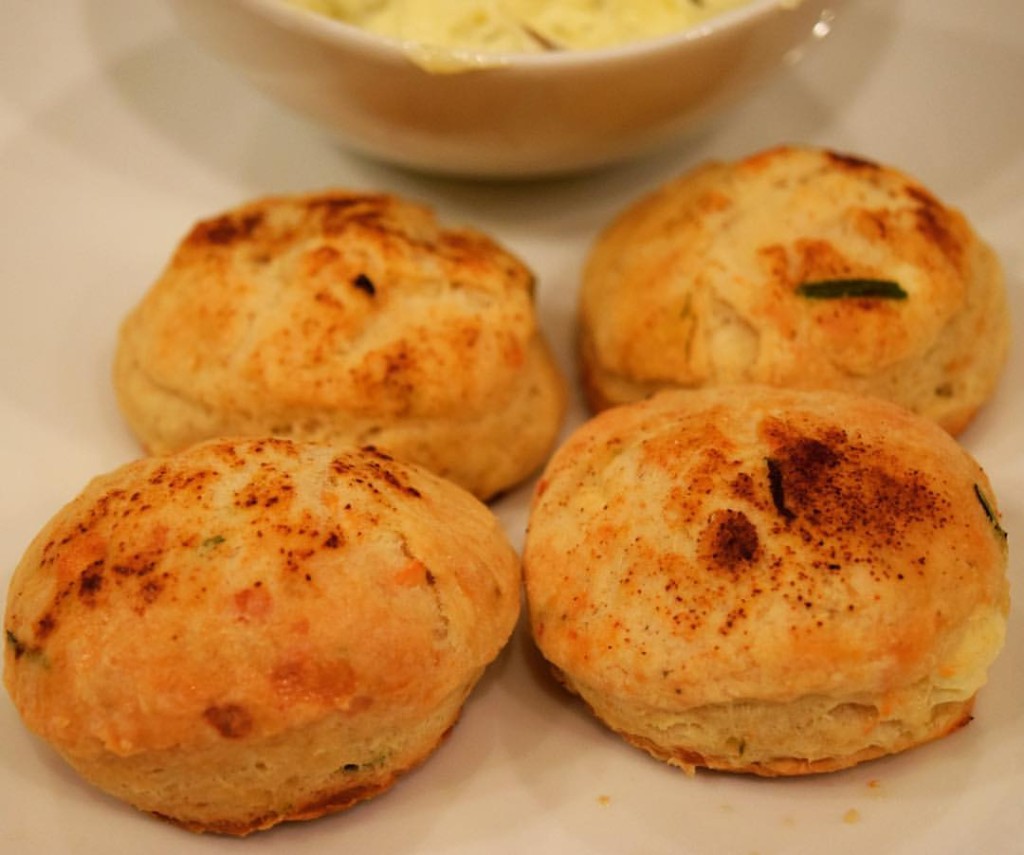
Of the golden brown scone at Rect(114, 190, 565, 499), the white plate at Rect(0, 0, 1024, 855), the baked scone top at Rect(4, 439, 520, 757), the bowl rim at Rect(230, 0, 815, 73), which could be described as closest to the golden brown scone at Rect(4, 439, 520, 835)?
the baked scone top at Rect(4, 439, 520, 757)

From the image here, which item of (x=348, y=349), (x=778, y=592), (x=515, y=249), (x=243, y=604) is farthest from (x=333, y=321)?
(x=778, y=592)

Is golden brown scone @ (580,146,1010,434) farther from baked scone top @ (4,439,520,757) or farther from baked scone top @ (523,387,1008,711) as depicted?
baked scone top @ (4,439,520,757)

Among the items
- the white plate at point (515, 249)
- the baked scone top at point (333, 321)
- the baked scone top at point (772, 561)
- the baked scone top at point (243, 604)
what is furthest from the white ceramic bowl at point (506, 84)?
the baked scone top at point (243, 604)

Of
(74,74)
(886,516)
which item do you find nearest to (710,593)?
(886,516)

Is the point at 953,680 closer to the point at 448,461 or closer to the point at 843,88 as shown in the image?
the point at 448,461

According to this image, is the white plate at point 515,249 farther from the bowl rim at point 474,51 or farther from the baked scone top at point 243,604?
the bowl rim at point 474,51
